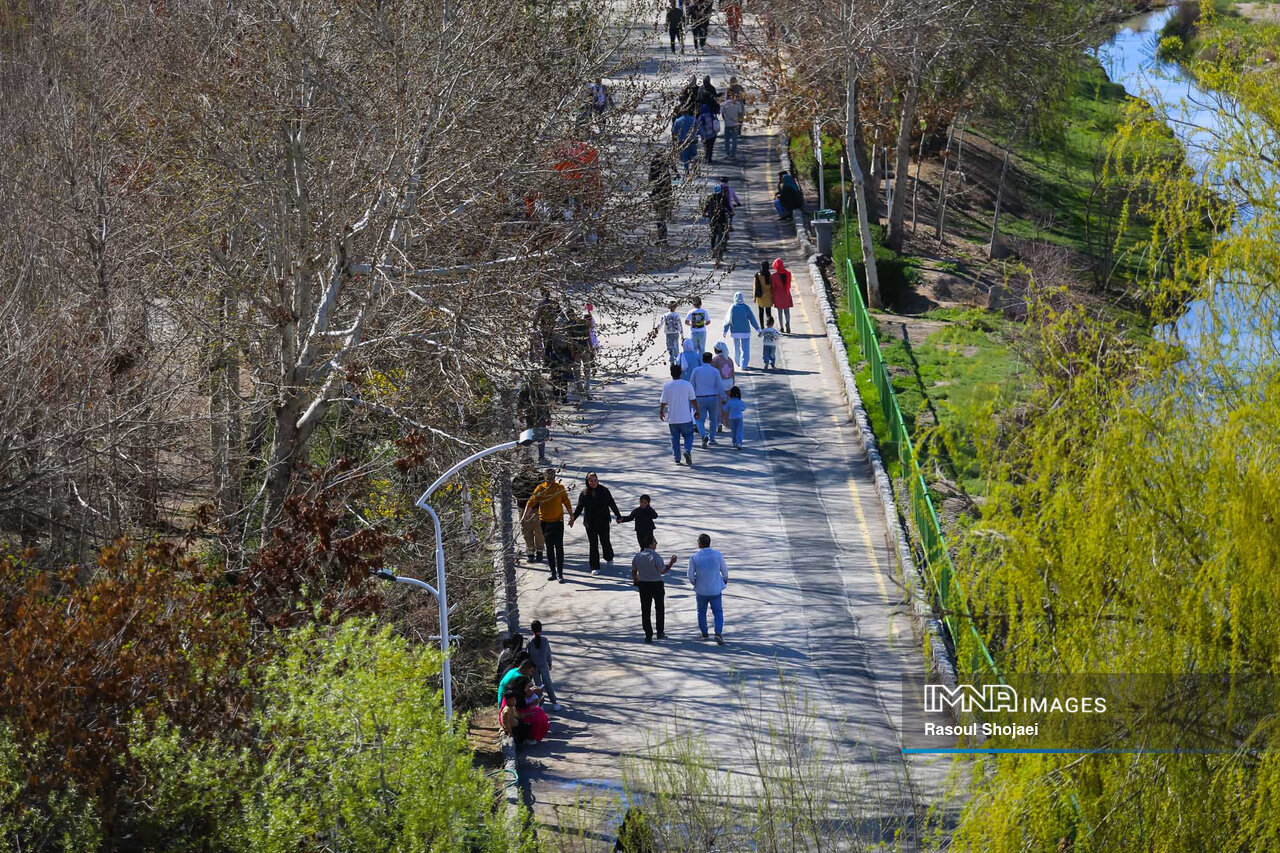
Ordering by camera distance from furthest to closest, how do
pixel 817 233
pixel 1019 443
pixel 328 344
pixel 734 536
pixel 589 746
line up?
pixel 817 233
pixel 734 536
pixel 328 344
pixel 589 746
pixel 1019 443

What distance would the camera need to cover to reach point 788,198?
3562 cm

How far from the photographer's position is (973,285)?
1406 inches

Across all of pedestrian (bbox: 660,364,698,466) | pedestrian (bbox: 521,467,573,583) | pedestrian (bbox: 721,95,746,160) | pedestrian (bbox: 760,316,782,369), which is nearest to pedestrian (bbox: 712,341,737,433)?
pedestrian (bbox: 660,364,698,466)

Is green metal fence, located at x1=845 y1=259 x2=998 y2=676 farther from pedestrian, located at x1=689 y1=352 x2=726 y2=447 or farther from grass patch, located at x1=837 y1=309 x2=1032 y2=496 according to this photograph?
pedestrian, located at x1=689 y1=352 x2=726 y2=447

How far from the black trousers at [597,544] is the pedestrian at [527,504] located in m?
0.62

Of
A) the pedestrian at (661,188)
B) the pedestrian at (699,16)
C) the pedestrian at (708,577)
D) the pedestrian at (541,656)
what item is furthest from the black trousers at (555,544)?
the pedestrian at (699,16)

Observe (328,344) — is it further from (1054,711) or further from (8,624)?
(1054,711)

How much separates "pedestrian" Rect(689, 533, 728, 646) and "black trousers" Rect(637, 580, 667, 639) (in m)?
0.42

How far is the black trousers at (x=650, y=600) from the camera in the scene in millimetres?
18406

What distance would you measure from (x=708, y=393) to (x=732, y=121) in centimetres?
1729

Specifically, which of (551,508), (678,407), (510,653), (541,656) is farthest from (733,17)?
(541,656)

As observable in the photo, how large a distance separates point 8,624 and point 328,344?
→ 749cm

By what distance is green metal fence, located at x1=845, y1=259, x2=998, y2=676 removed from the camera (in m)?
11.6

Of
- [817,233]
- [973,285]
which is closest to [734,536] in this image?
[817,233]
